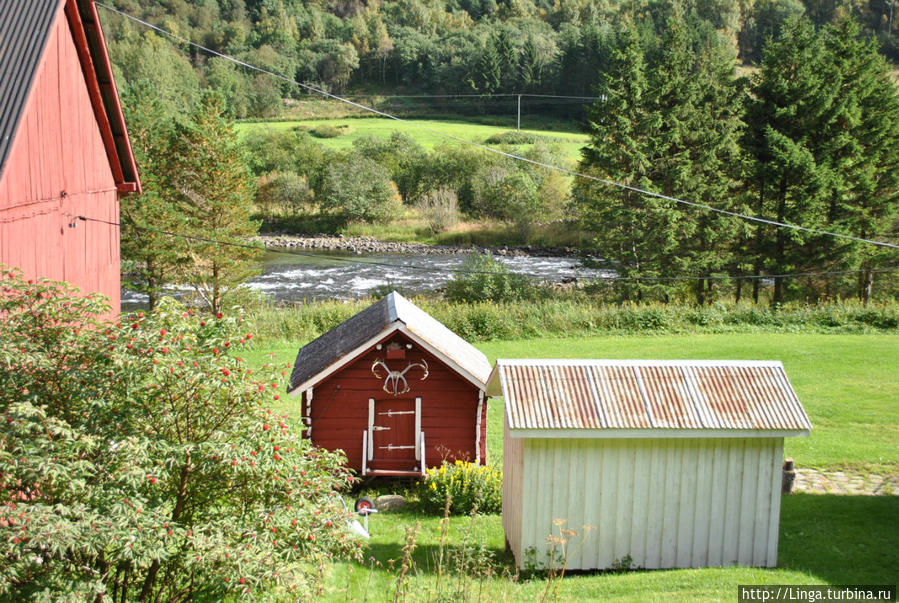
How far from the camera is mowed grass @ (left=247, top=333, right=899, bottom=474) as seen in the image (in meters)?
16.1

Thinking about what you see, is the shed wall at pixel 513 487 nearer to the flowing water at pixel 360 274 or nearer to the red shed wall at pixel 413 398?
the red shed wall at pixel 413 398

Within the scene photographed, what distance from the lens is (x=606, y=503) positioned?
30.9 feet

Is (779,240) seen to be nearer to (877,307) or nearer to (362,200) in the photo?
(877,307)

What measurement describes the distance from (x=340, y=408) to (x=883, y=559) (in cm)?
849

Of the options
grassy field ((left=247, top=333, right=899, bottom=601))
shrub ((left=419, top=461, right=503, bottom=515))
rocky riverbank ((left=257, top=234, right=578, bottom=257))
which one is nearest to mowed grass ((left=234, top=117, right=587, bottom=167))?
rocky riverbank ((left=257, top=234, right=578, bottom=257))

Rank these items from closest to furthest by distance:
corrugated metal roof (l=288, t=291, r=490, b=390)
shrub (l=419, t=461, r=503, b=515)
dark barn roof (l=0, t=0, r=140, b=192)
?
dark barn roof (l=0, t=0, r=140, b=192)
shrub (l=419, t=461, r=503, b=515)
corrugated metal roof (l=288, t=291, r=490, b=390)

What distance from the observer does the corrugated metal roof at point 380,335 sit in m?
13.8

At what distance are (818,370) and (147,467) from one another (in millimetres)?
20462

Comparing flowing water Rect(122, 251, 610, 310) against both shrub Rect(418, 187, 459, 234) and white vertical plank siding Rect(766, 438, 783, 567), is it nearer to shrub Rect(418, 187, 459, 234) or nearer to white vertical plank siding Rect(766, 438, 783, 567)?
shrub Rect(418, 187, 459, 234)

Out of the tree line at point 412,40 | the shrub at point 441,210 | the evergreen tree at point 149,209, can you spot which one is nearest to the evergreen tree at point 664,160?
the evergreen tree at point 149,209

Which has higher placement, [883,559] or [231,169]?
[231,169]

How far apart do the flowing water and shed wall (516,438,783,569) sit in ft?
88.7

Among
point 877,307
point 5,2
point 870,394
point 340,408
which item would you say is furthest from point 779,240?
point 5,2

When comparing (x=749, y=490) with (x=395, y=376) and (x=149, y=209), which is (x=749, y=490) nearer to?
(x=395, y=376)
